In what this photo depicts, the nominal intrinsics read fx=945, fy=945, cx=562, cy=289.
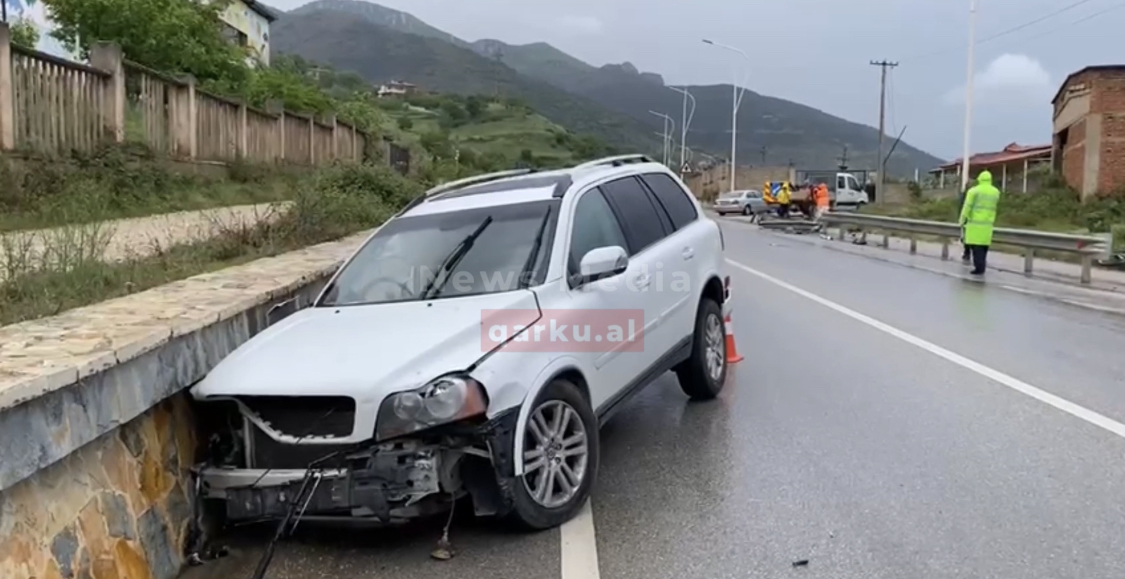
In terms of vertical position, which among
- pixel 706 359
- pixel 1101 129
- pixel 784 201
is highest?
pixel 1101 129

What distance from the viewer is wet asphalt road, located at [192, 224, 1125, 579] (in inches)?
167

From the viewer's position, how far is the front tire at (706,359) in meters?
7.02

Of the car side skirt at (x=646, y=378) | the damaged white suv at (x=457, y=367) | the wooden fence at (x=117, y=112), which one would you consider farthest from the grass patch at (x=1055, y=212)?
the damaged white suv at (x=457, y=367)

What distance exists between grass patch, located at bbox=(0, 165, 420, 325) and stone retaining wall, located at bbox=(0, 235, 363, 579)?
0.62 metres

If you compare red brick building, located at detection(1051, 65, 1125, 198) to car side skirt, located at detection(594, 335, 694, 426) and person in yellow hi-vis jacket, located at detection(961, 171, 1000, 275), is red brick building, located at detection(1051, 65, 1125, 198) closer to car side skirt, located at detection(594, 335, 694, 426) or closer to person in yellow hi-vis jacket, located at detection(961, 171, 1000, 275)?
person in yellow hi-vis jacket, located at detection(961, 171, 1000, 275)

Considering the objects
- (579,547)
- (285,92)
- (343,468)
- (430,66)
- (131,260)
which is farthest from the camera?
(430,66)

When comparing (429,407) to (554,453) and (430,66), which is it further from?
(430,66)

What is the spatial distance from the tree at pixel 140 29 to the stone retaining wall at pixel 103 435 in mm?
16851

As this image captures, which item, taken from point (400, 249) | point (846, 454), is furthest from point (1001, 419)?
point (400, 249)

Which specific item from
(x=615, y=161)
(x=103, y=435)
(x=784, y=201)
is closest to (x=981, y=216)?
(x=615, y=161)

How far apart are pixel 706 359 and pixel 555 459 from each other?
268cm

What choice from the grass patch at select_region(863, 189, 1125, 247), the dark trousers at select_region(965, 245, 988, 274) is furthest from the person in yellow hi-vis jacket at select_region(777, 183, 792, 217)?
the dark trousers at select_region(965, 245, 988, 274)

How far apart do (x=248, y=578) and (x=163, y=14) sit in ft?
63.2

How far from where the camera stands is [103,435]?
392cm
